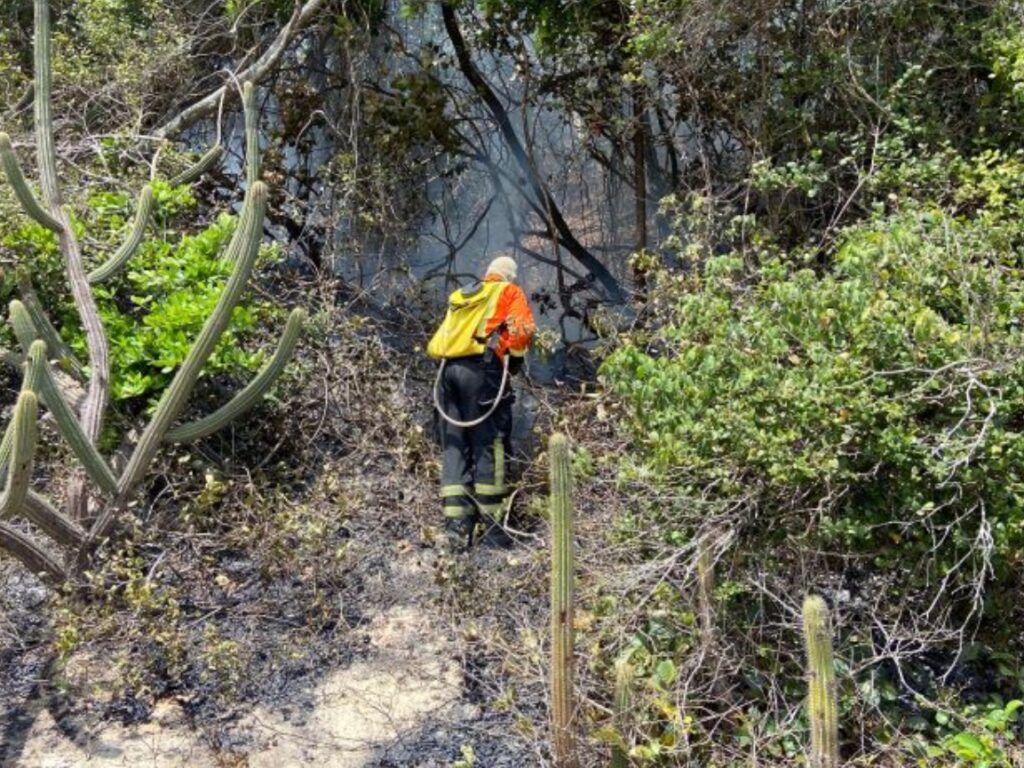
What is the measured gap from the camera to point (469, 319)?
7234 mm

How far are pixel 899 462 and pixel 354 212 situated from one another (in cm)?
500

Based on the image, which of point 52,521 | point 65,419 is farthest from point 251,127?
point 52,521

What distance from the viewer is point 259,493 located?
714cm

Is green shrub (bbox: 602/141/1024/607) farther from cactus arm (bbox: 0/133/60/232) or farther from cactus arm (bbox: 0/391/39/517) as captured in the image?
cactus arm (bbox: 0/133/60/232)

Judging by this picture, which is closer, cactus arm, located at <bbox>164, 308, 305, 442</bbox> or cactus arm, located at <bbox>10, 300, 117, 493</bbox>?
cactus arm, located at <bbox>10, 300, 117, 493</bbox>

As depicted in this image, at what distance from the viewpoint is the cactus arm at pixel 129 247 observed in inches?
276

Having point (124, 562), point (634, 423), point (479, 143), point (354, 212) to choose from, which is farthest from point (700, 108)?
point (124, 562)

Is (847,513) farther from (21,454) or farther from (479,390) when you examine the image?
(21,454)

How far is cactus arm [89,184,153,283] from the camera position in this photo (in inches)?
276

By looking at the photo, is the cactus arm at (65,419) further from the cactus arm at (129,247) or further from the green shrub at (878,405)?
the green shrub at (878,405)

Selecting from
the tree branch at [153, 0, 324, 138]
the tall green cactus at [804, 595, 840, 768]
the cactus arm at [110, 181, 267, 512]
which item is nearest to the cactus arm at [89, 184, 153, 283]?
the cactus arm at [110, 181, 267, 512]

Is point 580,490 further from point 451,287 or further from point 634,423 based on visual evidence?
point 451,287

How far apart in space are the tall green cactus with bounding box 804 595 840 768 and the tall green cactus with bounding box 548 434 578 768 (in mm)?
906

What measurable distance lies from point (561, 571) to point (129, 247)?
12.6 feet
